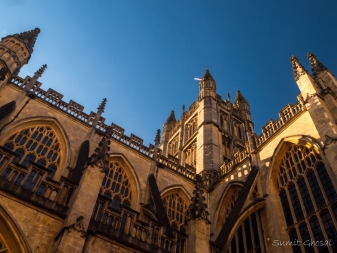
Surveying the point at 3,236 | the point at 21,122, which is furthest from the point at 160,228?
the point at 21,122

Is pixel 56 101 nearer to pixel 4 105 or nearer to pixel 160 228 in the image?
pixel 4 105

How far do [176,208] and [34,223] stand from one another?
10001mm

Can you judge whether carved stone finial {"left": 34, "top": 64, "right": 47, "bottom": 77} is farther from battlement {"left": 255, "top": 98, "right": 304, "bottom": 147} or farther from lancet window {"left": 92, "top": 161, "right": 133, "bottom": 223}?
battlement {"left": 255, "top": 98, "right": 304, "bottom": 147}

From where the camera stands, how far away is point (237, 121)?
29.0 metres

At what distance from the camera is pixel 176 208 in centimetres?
1620

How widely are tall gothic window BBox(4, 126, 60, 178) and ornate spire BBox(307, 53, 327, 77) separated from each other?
13.6m

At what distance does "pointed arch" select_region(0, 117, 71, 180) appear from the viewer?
13264 mm

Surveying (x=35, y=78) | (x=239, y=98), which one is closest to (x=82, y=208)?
(x=35, y=78)

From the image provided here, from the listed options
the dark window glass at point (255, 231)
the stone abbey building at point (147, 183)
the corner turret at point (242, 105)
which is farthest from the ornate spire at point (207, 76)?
the dark window glass at point (255, 231)

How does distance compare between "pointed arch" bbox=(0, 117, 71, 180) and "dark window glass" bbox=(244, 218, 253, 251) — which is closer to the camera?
"dark window glass" bbox=(244, 218, 253, 251)

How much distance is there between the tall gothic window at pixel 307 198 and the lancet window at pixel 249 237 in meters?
1.26

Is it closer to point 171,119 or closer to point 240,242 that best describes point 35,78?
point 240,242

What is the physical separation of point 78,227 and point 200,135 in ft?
55.1

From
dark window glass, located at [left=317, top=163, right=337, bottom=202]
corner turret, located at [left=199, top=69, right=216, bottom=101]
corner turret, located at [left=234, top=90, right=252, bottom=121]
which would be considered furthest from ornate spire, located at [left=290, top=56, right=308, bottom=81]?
corner turret, located at [left=234, top=90, right=252, bottom=121]
